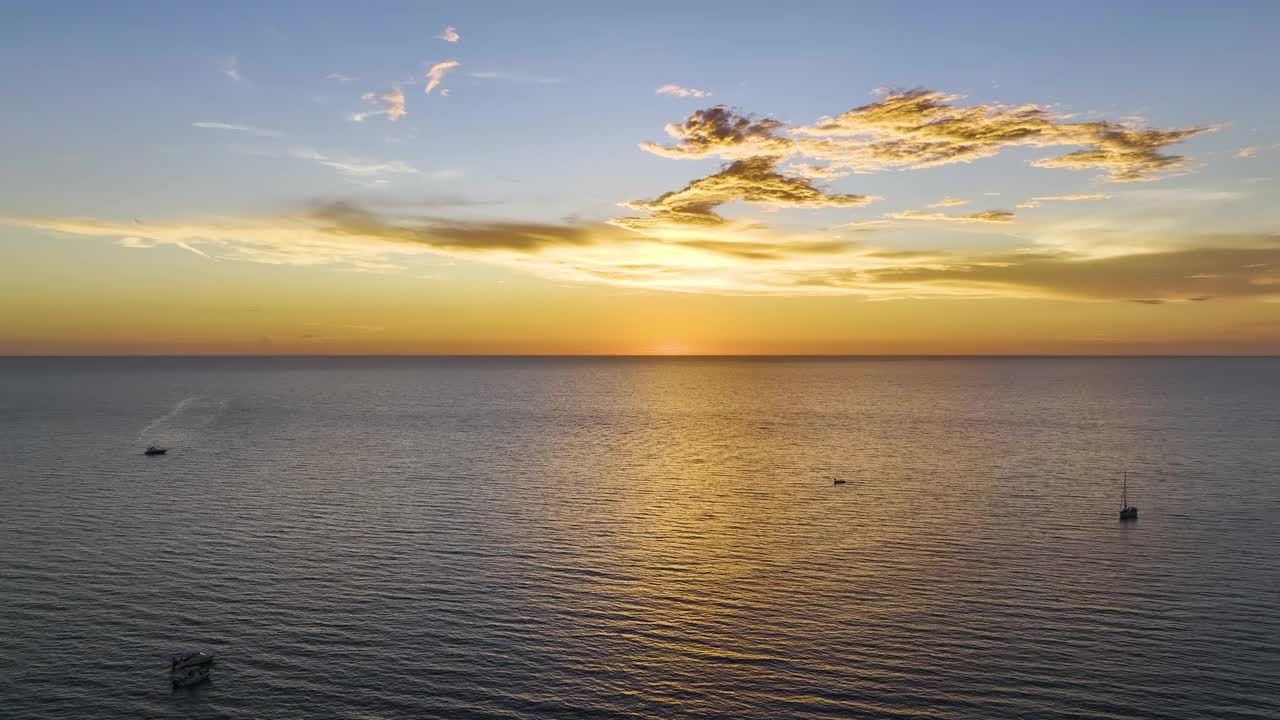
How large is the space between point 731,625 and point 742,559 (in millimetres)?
21101

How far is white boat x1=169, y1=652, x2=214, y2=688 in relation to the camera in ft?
188

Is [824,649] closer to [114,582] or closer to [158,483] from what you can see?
[114,582]

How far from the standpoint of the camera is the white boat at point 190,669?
57250mm

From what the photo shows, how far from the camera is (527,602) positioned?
7588cm

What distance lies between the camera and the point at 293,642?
65.6 metres

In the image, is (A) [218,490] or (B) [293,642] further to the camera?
(A) [218,490]

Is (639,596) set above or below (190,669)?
above

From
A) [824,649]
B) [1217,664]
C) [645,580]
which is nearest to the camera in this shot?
[1217,664]

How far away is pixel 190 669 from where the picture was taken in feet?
190

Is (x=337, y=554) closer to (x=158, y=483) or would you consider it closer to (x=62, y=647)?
(x=62, y=647)

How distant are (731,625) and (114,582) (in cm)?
6280

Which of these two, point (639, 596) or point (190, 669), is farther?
point (639, 596)

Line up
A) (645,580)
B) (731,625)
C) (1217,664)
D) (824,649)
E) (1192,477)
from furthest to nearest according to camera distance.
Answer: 1. (1192,477)
2. (645,580)
3. (731,625)
4. (824,649)
5. (1217,664)

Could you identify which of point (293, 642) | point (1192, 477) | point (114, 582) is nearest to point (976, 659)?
point (293, 642)
